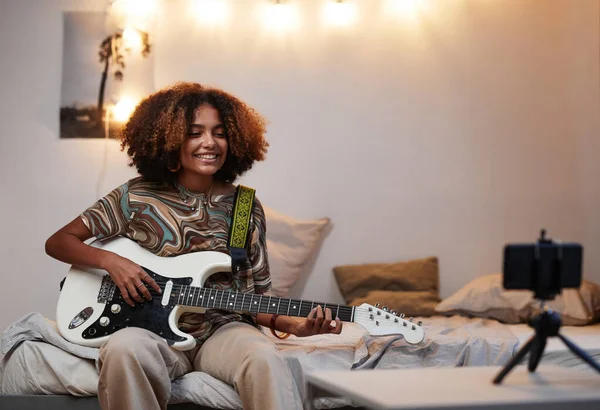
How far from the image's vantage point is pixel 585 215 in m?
3.68

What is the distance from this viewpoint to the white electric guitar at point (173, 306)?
2.20 meters

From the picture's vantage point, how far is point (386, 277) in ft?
11.2

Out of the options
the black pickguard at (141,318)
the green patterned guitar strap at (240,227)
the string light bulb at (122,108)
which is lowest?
the black pickguard at (141,318)

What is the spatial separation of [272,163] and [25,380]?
1647mm

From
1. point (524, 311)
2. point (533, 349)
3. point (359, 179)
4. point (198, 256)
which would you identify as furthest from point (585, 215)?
point (533, 349)

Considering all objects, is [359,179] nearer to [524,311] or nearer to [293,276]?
[293,276]

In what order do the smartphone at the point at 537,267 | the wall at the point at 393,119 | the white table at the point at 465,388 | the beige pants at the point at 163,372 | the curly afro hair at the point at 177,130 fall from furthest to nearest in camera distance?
the wall at the point at 393,119 < the curly afro hair at the point at 177,130 < the beige pants at the point at 163,372 < the smartphone at the point at 537,267 < the white table at the point at 465,388

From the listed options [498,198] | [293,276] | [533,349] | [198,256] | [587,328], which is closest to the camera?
[533,349]

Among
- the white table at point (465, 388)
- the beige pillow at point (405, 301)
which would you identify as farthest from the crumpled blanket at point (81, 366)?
the beige pillow at point (405, 301)

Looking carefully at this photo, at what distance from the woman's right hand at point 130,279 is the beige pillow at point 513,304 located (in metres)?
1.43

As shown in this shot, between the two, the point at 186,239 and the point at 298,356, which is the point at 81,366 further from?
the point at 298,356

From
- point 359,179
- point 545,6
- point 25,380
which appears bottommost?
point 25,380

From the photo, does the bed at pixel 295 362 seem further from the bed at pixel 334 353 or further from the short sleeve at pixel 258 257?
the short sleeve at pixel 258 257

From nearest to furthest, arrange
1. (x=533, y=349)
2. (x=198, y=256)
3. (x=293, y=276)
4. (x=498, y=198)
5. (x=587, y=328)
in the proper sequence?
(x=533, y=349) < (x=198, y=256) < (x=587, y=328) < (x=293, y=276) < (x=498, y=198)
